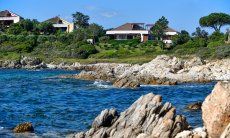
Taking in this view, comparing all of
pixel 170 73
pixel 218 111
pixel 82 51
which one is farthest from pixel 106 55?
pixel 218 111

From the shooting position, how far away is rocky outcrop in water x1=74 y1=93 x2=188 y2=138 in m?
23.5

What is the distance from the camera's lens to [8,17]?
18000cm

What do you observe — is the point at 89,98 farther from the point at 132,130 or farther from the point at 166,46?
the point at 166,46

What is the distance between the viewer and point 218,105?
70.6 feet

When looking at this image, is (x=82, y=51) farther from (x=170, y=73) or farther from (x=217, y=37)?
(x=170, y=73)

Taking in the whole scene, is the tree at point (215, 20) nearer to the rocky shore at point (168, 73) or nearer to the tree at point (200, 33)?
the tree at point (200, 33)

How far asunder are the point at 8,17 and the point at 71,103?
137890 mm

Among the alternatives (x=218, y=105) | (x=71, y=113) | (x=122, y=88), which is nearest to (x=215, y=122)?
(x=218, y=105)

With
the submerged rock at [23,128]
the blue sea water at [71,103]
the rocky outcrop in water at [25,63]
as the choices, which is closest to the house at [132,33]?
the rocky outcrop in water at [25,63]

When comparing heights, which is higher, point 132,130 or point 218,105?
point 218,105

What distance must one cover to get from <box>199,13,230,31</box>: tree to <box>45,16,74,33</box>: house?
47.1 meters

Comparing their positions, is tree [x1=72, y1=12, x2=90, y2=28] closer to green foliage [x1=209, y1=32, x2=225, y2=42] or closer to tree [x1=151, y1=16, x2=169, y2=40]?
tree [x1=151, y1=16, x2=169, y2=40]

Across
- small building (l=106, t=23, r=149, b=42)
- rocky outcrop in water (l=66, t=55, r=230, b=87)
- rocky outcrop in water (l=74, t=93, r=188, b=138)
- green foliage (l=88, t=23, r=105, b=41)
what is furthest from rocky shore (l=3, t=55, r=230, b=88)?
small building (l=106, t=23, r=149, b=42)

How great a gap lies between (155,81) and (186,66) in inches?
586
